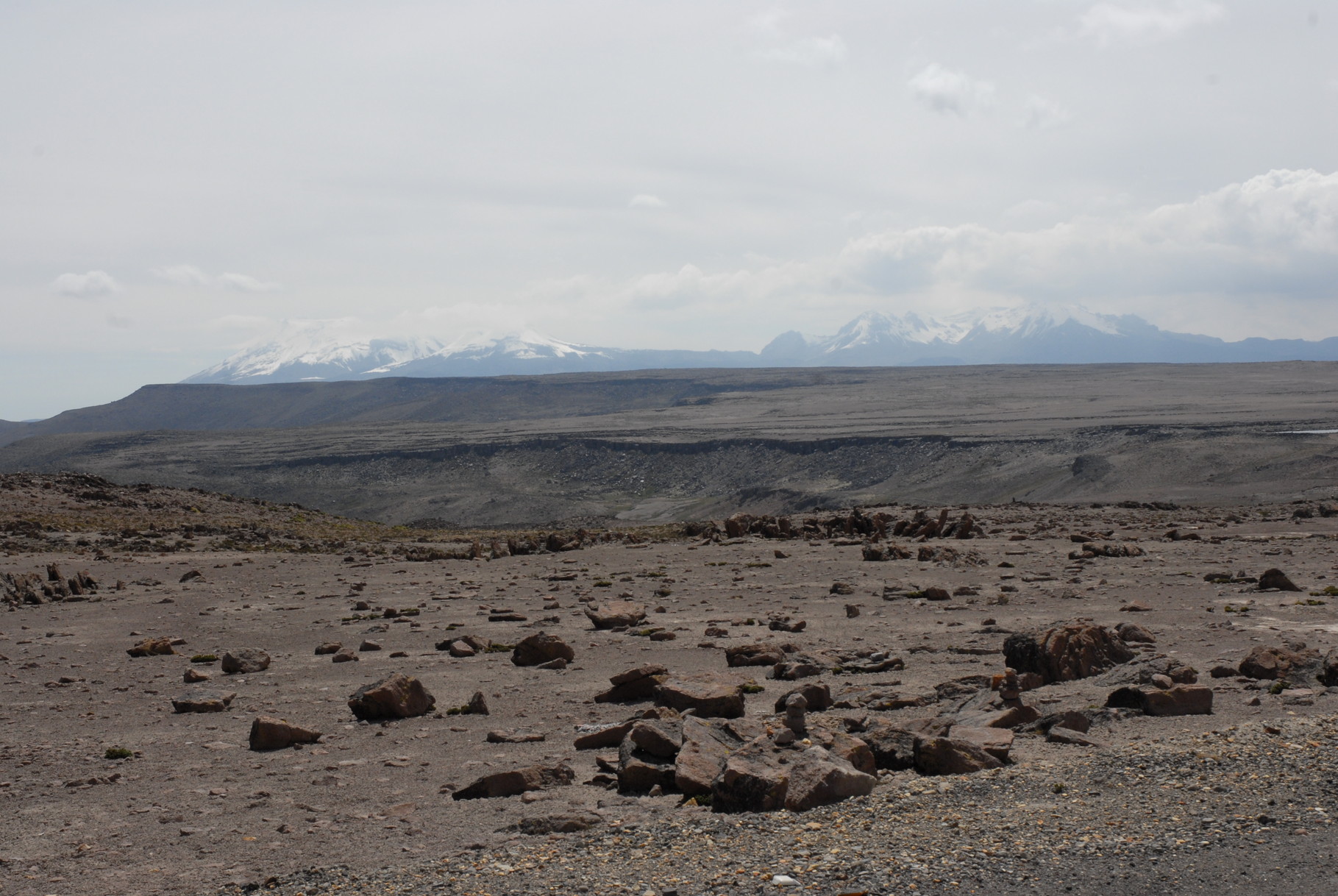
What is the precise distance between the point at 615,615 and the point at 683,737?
28.6 feet

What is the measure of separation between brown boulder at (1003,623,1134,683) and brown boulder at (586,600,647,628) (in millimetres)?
7000

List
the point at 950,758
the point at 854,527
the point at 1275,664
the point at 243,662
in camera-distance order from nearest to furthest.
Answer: the point at 950,758 < the point at 1275,664 < the point at 243,662 < the point at 854,527

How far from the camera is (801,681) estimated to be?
11.7m

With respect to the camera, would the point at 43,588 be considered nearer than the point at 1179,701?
No

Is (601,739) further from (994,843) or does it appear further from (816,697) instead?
(994,843)

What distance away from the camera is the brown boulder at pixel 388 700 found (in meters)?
10.5

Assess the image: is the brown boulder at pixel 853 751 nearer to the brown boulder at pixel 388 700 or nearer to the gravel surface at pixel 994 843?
the gravel surface at pixel 994 843

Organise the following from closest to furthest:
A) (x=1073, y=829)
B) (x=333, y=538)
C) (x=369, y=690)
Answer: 1. (x=1073, y=829)
2. (x=369, y=690)
3. (x=333, y=538)

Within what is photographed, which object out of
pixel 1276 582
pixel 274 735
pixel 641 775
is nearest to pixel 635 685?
pixel 641 775

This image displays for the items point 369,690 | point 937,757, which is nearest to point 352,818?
point 369,690

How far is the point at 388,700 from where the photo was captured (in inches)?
415

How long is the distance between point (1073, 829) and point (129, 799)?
291 inches

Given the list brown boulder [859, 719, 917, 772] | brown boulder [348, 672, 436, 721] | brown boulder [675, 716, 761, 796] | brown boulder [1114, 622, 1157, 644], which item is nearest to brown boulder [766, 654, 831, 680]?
brown boulder [675, 716, 761, 796]

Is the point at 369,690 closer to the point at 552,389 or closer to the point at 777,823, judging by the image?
the point at 777,823
